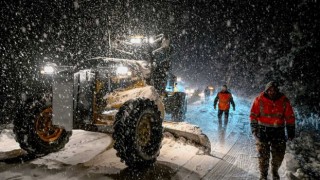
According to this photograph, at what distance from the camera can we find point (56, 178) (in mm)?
4543

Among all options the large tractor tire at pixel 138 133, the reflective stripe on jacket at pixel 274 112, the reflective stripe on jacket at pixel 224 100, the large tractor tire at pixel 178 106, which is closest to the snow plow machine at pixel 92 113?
the large tractor tire at pixel 138 133

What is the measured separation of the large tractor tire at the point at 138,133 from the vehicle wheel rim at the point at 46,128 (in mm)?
1932

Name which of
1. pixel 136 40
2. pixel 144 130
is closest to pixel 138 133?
pixel 144 130

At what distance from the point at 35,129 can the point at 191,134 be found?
10.9 feet

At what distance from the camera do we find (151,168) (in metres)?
5.19

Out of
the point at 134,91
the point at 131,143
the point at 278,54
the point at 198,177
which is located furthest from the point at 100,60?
the point at 278,54

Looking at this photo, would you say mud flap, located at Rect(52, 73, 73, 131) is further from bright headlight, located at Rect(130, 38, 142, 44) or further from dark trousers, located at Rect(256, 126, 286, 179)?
dark trousers, located at Rect(256, 126, 286, 179)

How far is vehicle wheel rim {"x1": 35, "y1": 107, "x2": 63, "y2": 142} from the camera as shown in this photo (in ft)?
18.8

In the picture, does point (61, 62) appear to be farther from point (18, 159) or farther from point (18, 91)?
point (18, 159)

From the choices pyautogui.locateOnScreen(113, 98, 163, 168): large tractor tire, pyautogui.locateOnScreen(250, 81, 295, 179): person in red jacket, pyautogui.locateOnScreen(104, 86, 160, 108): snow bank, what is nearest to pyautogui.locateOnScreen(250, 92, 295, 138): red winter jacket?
pyautogui.locateOnScreen(250, 81, 295, 179): person in red jacket

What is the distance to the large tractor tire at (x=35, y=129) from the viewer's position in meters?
5.46

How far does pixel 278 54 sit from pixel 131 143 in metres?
25.8

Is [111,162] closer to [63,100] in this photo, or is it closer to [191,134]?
[63,100]

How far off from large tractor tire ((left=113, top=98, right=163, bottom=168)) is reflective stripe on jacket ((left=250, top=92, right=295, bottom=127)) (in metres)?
1.83
